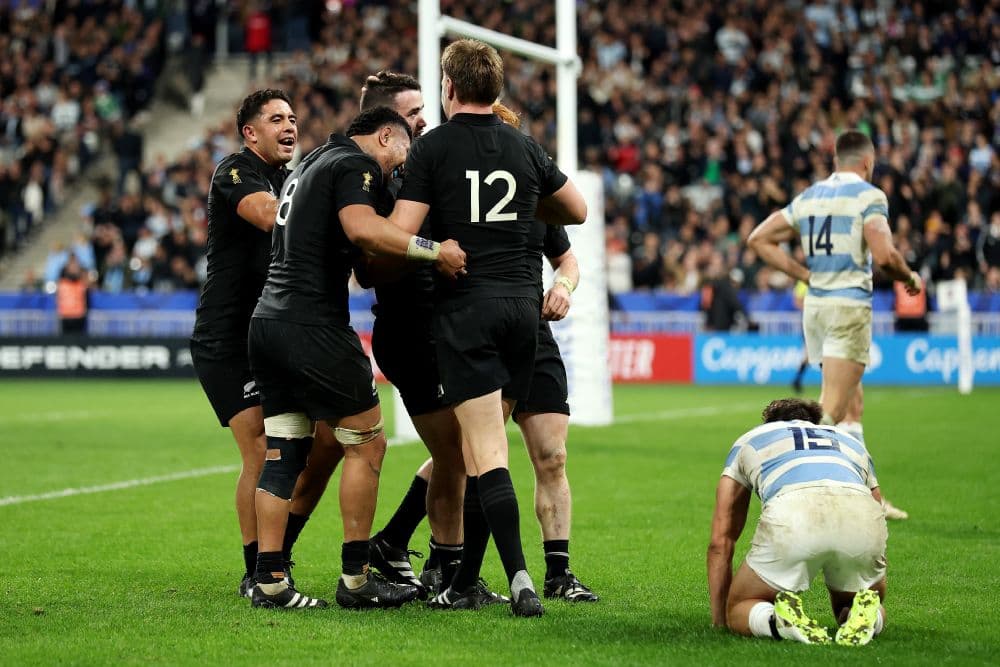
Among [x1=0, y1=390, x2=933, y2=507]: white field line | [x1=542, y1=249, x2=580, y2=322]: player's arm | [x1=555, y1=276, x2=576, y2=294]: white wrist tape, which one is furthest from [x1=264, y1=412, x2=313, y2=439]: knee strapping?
[x1=0, y1=390, x2=933, y2=507]: white field line

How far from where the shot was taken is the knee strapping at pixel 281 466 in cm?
650

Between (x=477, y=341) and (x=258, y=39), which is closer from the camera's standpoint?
(x=477, y=341)

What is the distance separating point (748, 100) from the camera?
1086 inches

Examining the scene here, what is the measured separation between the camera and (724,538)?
576cm

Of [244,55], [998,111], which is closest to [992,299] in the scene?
[998,111]

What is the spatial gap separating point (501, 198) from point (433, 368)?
86 cm

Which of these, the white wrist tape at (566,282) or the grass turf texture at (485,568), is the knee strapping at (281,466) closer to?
the grass turf texture at (485,568)

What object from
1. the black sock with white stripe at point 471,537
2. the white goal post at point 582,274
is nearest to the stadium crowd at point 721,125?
the white goal post at point 582,274

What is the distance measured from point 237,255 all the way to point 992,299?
17885 mm

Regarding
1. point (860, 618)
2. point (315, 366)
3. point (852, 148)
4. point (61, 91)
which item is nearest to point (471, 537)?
point (315, 366)

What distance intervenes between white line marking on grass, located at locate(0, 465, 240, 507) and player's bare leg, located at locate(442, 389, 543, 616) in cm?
522

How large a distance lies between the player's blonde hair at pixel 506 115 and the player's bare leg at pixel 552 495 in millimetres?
1346

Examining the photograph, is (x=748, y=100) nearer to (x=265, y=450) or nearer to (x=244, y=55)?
(x=244, y=55)

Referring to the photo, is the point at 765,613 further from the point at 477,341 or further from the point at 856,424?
the point at 856,424
